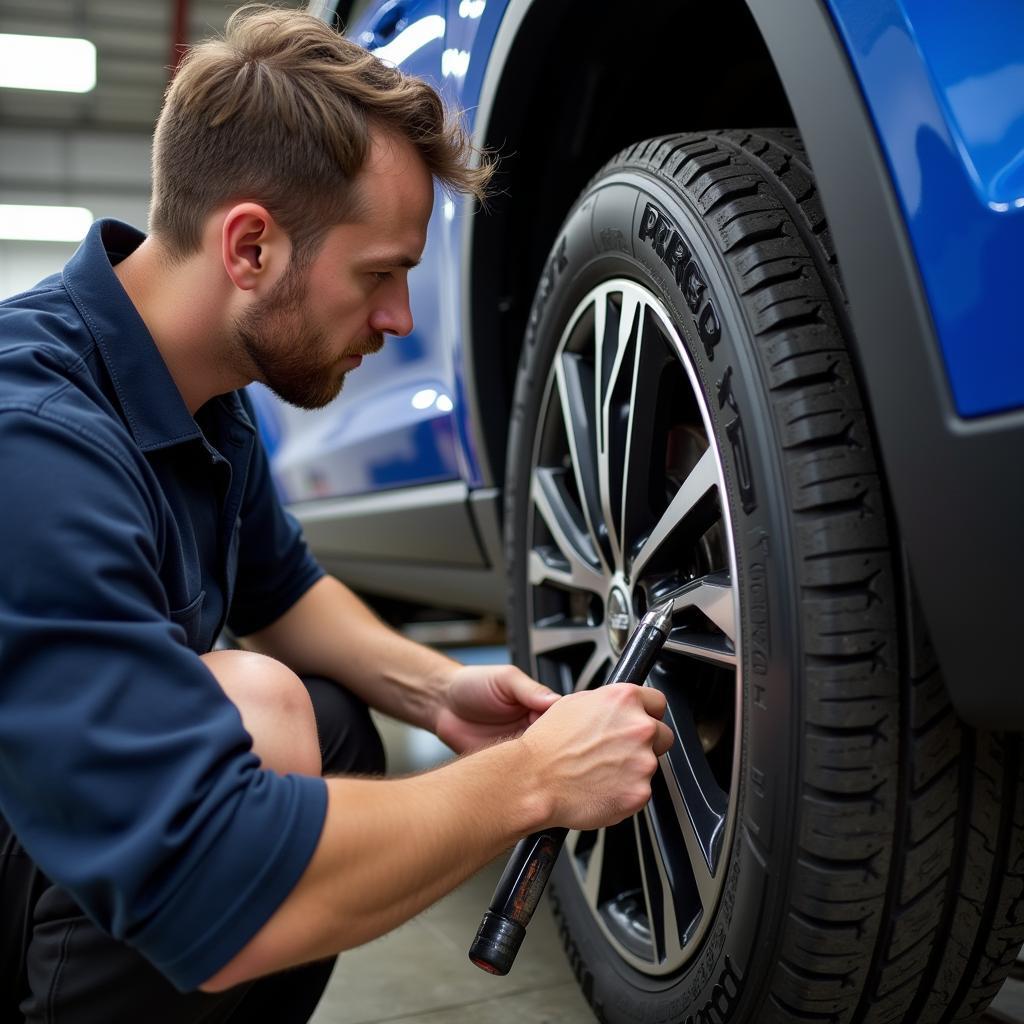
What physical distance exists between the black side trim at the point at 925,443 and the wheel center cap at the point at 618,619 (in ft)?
1.36

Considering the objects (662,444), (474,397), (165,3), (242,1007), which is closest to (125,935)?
(242,1007)

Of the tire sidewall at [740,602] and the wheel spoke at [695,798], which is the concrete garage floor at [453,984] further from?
the wheel spoke at [695,798]

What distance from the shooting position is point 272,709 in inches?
36.1

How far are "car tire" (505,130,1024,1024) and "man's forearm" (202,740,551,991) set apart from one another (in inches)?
7.5

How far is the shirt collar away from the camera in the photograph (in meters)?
0.94

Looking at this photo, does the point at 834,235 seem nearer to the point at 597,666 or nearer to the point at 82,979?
the point at 597,666

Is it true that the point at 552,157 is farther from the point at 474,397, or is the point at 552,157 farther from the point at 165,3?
the point at 165,3

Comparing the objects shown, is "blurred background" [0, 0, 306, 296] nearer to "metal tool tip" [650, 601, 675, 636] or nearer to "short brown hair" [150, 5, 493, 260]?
"short brown hair" [150, 5, 493, 260]

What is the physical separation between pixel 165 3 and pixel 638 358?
34.3ft

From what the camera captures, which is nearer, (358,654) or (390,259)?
Answer: (390,259)

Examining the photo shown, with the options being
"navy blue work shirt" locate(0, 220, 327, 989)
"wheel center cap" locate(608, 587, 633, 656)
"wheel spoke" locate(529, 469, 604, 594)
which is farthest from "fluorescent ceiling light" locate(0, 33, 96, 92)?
"navy blue work shirt" locate(0, 220, 327, 989)

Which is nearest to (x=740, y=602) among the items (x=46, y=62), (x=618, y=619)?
(x=618, y=619)

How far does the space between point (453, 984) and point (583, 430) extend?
682 millimetres

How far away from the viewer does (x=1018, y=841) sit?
84cm
